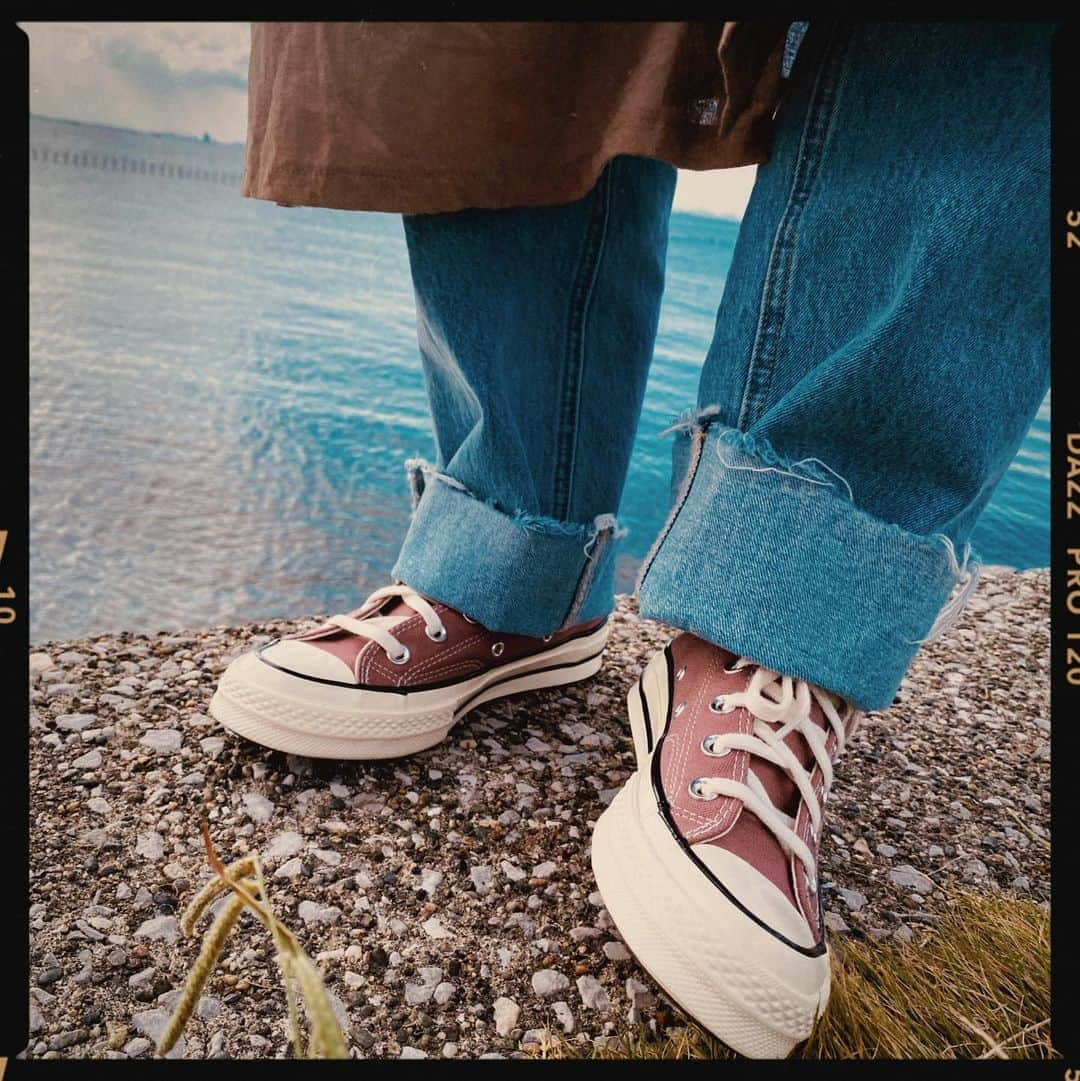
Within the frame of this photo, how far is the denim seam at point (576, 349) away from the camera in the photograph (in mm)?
1109

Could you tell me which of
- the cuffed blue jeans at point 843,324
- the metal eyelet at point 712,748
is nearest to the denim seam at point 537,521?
the cuffed blue jeans at point 843,324

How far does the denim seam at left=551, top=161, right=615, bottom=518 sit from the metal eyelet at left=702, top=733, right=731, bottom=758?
0.40 meters

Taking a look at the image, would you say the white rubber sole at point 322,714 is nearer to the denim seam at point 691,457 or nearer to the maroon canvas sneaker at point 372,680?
the maroon canvas sneaker at point 372,680

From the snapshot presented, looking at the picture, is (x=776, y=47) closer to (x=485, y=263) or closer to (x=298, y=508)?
(x=485, y=263)

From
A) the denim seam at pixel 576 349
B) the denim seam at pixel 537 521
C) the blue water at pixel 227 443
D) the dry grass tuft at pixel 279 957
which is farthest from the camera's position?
the blue water at pixel 227 443

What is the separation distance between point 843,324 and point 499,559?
1.76 ft

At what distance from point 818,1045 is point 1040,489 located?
Answer: 4.71m

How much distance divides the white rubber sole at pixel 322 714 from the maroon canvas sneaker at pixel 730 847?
316mm

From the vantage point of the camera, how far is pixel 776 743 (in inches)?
37.8

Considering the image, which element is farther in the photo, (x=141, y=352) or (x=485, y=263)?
(x=141, y=352)

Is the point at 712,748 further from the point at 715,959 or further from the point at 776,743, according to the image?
the point at 715,959

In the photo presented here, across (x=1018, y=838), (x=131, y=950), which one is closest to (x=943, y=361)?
(x=1018, y=838)
